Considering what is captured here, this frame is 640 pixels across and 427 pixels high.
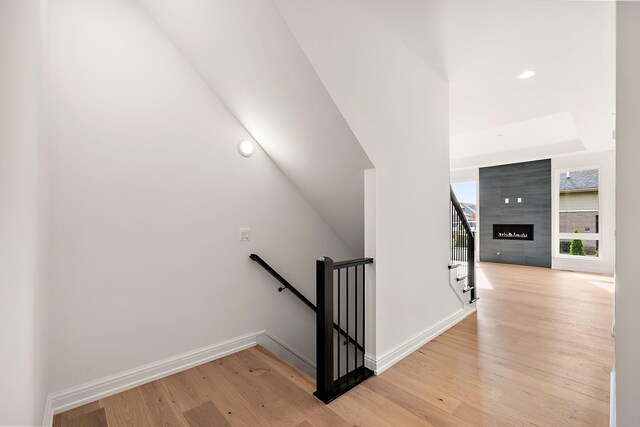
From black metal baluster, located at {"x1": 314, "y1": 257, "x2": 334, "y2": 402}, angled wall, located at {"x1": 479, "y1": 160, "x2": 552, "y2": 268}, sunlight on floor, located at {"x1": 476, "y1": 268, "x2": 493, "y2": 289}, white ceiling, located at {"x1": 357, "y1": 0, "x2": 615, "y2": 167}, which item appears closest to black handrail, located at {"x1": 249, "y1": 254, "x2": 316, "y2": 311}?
black metal baluster, located at {"x1": 314, "y1": 257, "x2": 334, "y2": 402}

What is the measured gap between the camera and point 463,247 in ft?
11.9

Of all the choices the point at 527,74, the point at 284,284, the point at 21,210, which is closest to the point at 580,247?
the point at 527,74

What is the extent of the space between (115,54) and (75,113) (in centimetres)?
50

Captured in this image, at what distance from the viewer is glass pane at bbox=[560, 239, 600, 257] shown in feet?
20.4

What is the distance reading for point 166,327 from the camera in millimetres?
2104

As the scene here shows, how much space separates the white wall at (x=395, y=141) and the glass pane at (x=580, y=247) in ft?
17.7

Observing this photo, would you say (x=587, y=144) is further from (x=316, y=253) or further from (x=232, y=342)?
(x=232, y=342)

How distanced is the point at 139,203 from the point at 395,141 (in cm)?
203

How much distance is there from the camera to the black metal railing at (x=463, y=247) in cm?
333

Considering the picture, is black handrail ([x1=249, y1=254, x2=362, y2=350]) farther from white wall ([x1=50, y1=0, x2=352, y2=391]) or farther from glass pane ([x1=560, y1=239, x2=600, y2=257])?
glass pane ([x1=560, y1=239, x2=600, y2=257])

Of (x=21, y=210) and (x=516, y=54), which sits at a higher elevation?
(x=516, y=54)

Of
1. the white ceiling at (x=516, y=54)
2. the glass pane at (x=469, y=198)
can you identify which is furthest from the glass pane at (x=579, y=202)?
the white ceiling at (x=516, y=54)

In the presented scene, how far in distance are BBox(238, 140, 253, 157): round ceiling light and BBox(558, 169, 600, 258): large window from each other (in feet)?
24.7

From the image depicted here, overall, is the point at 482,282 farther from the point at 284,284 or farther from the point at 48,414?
the point at 48,414
